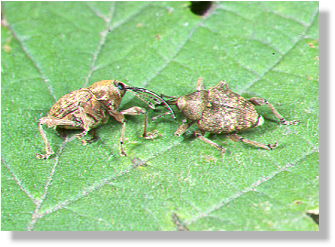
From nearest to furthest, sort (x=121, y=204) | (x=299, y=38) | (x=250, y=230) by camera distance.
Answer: (x=250, y=230)
(x=121, y=204)
(x=299, y=38)

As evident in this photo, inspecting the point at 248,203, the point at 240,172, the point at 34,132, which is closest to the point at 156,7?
the point at 34,132

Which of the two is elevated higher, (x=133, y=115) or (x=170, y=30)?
(x=170, y=30)

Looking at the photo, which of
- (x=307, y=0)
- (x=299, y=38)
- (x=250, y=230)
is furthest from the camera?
(x=307, y=0)

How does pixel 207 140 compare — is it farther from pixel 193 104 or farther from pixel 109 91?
pixel 109 91

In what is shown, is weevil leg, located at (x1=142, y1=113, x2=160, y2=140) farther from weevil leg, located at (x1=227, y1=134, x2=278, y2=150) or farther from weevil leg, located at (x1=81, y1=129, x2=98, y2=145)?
weevil leg, located at (x1=227, y1=134, x2=278, y2=150)

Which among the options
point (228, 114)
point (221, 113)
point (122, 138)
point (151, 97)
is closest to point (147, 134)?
point (122, 138)

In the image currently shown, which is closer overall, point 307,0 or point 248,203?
point 248,203

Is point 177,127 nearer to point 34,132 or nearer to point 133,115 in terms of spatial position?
point 133,115

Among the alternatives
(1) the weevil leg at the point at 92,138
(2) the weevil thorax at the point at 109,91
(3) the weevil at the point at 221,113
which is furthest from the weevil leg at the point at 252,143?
(1) the weevil leg at the point at 92,138
